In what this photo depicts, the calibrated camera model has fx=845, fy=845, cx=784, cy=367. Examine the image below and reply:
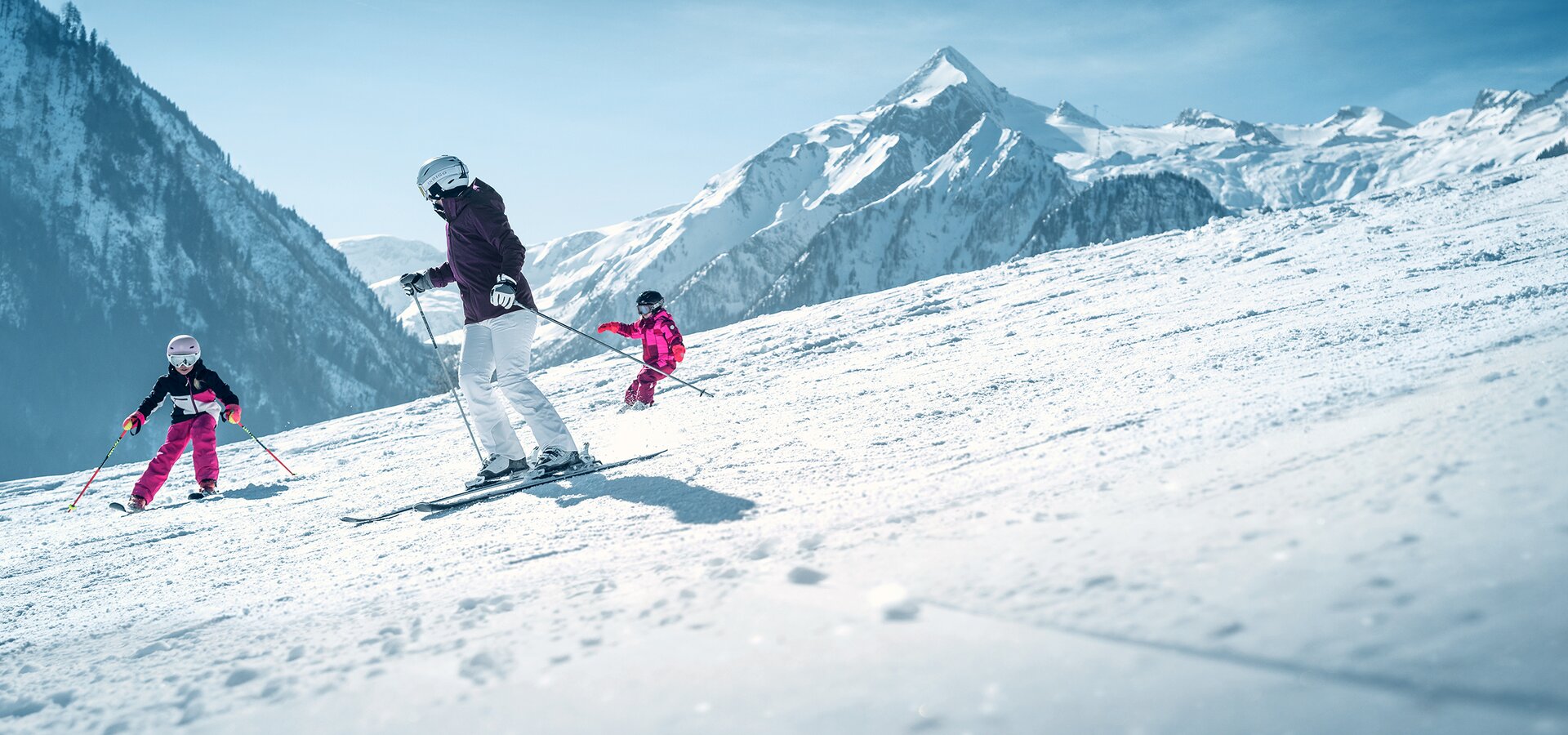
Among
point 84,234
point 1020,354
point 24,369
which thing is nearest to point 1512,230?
point 1020,354

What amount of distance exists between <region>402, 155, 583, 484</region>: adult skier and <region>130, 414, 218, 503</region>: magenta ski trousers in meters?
3.44

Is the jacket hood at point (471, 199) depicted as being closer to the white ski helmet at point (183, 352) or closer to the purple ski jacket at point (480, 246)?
the purple ski jacket at point (480, 246)

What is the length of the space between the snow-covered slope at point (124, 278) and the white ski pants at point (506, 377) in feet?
494

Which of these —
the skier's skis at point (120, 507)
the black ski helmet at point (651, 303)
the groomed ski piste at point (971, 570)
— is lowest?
the groomed ski piste at point (971, 570)

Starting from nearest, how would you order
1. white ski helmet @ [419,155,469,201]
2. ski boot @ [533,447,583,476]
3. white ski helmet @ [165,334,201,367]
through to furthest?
ski boot @ [533,447,583,476] < white ski helmet @ [419,155,469,201] < white ski helmet @ [165,334,201,367]

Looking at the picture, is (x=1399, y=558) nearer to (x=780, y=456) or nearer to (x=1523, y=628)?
(x=1523, y=628)

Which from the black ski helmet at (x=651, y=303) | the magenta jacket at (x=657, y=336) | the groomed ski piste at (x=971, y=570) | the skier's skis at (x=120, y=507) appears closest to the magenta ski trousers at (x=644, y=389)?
the magenta jacket at (x=657, y=336)

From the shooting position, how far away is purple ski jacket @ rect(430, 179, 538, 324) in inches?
223

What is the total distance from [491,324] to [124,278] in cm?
20086

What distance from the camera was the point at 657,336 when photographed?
9.08 meters

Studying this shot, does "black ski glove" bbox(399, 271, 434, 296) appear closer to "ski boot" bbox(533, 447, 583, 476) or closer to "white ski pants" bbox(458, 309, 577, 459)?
"white ski pants" bbox(458, 309, 577, 459)

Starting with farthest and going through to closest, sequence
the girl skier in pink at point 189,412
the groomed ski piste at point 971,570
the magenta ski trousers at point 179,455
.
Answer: the girl skier in pink at point 189,412
the magenta ski trousers at point 179,455
the groomed ski piste at point 971,570

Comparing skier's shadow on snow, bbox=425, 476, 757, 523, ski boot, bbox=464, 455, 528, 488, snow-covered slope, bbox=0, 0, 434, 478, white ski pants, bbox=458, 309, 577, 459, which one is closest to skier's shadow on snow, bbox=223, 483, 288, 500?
ski boot, bbox=464, 455, 528, 488

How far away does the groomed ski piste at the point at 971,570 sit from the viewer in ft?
5.33
